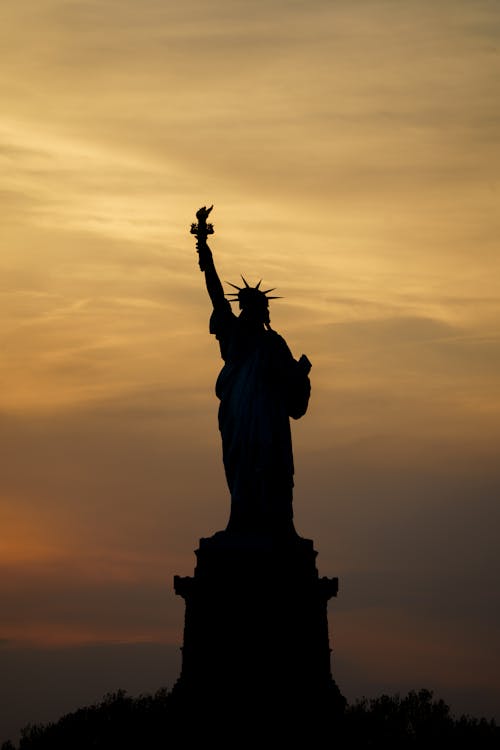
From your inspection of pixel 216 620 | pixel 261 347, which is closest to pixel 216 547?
pixel 216 620

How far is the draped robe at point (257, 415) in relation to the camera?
27859 mm

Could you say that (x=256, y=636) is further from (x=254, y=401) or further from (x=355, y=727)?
(x=355, y=727)

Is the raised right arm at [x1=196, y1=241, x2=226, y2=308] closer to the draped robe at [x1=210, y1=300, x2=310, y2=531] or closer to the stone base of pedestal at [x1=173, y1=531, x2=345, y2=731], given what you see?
the draped robe at [x1=210, y1=300, x2=310, y2=531]

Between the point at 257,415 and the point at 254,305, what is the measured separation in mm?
1666

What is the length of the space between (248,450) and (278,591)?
211 centimetres

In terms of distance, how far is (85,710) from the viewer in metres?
38.7

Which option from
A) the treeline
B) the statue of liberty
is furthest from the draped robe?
the treeline

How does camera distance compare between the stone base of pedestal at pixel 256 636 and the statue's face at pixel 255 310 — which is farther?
the statue's face at pixel 255 310

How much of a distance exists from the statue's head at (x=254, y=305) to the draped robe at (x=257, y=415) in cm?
12

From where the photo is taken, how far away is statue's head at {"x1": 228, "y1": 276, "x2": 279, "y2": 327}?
28672 millimetres

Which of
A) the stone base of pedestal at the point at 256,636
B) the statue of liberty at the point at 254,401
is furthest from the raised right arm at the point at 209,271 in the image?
the stone base of pedestal at the point at 256,636

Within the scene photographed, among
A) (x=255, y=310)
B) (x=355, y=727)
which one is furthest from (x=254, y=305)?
(x=355, y=727)

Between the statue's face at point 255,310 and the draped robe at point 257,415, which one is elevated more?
the statue's face at point 255,310

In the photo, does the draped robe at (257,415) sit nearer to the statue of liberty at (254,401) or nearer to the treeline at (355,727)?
the statue of liberty at (254,401)
